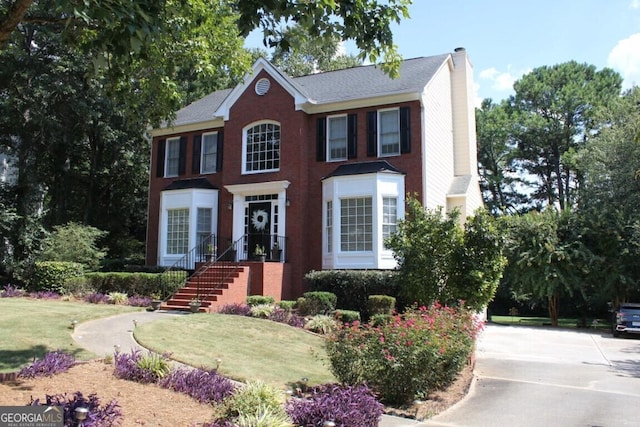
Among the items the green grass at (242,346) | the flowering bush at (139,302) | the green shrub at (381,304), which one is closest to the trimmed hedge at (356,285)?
the green shrub at (381,304)

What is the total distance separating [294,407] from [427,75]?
1681cm

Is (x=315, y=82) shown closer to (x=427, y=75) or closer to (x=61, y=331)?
(x=427, y=75)

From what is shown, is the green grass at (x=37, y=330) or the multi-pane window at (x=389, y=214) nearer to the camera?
the green grass at (x=37, y=330)

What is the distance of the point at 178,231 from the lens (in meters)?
22.3

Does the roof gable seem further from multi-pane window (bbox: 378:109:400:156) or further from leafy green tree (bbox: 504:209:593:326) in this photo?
leafy green tree (bbox: 504:209:593:326)

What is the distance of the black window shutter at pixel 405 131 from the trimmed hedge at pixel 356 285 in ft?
16.0

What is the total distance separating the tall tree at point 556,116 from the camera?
4256 cm

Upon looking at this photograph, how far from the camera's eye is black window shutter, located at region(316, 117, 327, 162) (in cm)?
2034

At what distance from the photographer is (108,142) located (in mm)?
29312

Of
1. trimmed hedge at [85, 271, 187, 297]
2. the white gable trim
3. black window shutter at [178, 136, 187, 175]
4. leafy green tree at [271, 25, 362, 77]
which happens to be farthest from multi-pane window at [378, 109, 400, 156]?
leafy green tree at [271, 25, 362, 77]

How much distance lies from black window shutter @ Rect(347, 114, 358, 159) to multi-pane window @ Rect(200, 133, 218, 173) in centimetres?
649

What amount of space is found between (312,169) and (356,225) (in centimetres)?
322

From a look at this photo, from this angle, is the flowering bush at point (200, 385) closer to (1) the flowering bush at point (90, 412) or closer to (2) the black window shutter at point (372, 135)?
(1) the flowering bush at point (90, 412)

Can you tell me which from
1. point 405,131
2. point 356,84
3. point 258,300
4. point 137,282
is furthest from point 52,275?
point 405,131
